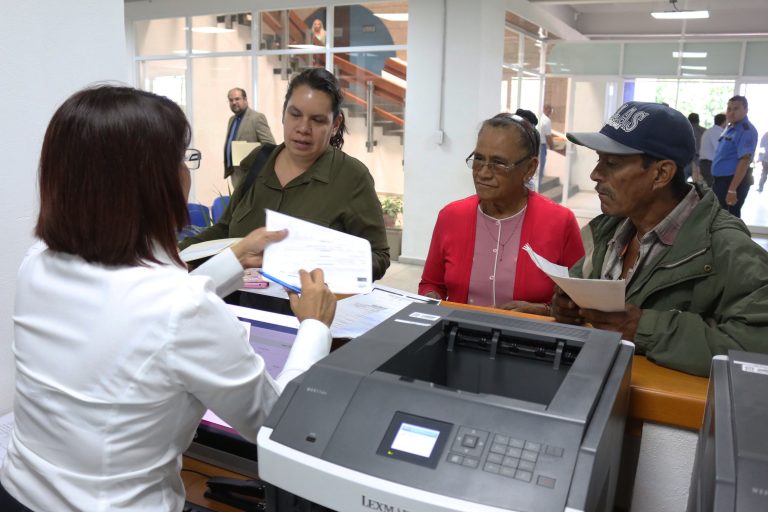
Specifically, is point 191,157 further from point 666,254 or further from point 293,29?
point 293,29

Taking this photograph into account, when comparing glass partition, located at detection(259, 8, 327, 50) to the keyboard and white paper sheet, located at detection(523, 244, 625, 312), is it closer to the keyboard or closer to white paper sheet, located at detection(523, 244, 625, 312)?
white paper sheet, located at detection(523, 244, 625, 312)

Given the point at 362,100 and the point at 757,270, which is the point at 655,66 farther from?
the point at 757,270

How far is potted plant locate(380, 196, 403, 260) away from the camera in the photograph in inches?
280

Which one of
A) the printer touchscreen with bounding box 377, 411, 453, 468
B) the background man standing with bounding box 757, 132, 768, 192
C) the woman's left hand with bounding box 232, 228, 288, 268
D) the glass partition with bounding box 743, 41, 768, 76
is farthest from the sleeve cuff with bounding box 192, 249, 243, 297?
the background man standing with bounding box 757, 132, 768, 192

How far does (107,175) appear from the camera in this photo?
941mm

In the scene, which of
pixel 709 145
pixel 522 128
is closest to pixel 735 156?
pixel 709 145

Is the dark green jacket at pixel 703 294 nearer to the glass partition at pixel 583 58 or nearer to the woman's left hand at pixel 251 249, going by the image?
the woman's left hand at pixel 251 249

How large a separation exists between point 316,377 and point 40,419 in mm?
440

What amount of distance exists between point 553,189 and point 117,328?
9.36 meters

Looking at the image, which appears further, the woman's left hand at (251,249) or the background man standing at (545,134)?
the background man standing at (545,134)

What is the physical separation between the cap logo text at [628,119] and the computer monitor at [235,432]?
2.96ft

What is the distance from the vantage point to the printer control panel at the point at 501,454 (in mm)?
771

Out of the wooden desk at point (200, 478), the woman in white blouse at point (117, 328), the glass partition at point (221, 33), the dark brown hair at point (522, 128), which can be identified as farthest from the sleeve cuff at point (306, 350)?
the glass partition at point (221, 33)

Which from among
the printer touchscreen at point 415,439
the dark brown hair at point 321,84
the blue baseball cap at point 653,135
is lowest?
the printer touchscreen at point 415,439
